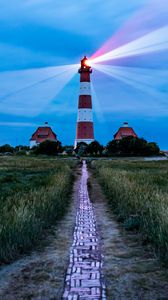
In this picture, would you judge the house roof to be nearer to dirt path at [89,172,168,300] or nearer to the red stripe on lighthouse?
the red stripe on lighthouse

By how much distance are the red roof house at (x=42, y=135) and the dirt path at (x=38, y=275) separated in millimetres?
110851

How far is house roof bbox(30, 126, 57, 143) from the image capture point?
11881cm

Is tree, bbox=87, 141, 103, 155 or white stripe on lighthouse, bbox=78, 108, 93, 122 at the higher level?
white stripe on lighthouse, bbox=78, 108, 93, 122

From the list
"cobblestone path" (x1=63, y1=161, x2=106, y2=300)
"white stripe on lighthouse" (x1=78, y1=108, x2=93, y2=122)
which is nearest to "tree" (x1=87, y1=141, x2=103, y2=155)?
"white stripe on lighthouse" (x1=78, y1=108, x2=93, y2=122)

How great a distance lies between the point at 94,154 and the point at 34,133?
40.6m

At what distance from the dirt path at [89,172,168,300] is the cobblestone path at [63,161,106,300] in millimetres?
137

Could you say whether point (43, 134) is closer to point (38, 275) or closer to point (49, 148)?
point (49, 148)

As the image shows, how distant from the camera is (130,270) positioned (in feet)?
21.7

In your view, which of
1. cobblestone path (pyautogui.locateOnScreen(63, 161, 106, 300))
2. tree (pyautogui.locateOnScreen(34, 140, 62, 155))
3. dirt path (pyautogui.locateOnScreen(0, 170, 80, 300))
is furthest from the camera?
tree (pyautogui.locateOnScreen(34, 140, 62, 155))

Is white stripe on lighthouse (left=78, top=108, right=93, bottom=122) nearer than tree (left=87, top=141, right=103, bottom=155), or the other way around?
white stripe on lighthouse (left=78, top=108, right=93, bottom=122)

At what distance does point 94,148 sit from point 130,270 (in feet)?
261

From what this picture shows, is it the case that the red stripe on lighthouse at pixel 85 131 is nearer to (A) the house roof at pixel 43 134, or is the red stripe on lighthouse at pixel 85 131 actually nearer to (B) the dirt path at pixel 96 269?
(A) the house roof at pixel 43 134

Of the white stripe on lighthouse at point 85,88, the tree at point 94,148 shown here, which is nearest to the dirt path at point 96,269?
the white stripe on lighthouse at point 85,88

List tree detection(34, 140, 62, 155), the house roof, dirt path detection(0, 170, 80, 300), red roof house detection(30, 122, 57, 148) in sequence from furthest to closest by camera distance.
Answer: red roof house detection(30, 122, 57, 148)
the house roof
tree detection(34, 140, 62, 155)
dirt path detection(0, 170, 80, 300)
